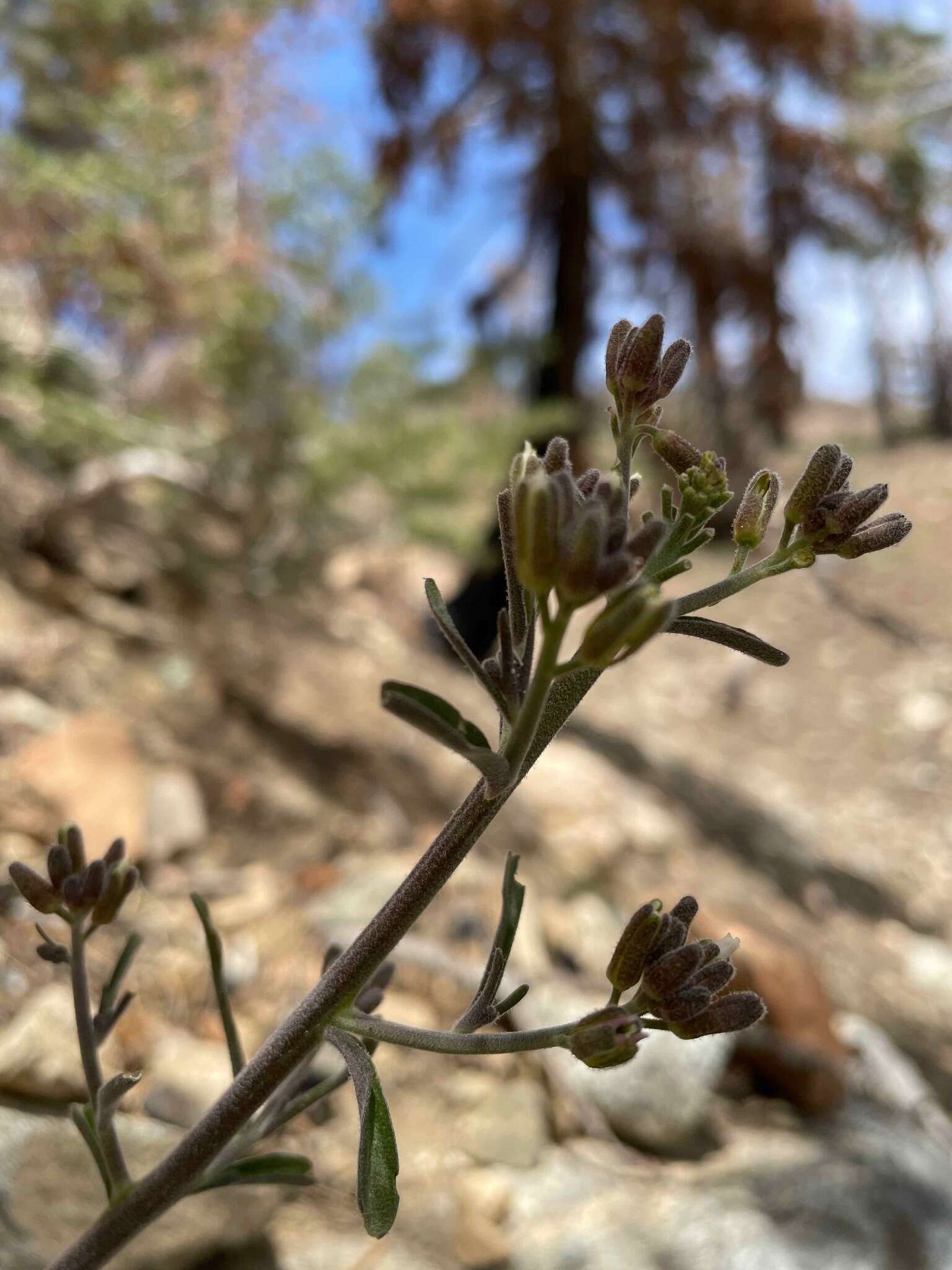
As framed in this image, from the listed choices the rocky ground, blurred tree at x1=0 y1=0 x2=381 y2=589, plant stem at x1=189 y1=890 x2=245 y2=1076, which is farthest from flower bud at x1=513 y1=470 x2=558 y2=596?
blurred tree at x1=0 y1=0 x2=381 y2=589

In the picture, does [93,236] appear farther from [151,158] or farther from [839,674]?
[839,674]

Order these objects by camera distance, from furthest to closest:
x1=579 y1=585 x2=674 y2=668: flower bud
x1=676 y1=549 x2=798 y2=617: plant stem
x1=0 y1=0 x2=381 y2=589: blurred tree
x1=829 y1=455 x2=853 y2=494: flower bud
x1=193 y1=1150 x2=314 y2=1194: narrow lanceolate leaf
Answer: x1=0 y1=0 x2=381 y2=589: blurred tree, x1=193 y1=1150 x2=314 y2=1194: narrow lanceolate leaf, x1=829 y1=455 x2=853 y2=494: flower bud, x1=676 y1=549 x2=798 y2=617: plant stem, x1=579 y1=585 x2=674 y2=668: flower bud

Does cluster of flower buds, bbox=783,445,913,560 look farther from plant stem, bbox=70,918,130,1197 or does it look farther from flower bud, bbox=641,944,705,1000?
plant stem, bbox=70,918,130,1197

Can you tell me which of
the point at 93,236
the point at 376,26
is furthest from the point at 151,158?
the point at 376,26

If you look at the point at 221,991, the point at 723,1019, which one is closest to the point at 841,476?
the point at 723,1019

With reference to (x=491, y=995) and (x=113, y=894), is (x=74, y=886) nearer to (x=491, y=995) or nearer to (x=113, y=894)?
(x=113, y=894)

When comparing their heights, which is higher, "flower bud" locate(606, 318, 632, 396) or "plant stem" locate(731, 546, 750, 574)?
"flower bud" locate(606, 318, 632, 396)

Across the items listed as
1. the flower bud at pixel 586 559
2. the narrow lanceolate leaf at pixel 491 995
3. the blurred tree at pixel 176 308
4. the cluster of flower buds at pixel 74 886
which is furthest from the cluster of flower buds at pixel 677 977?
the blurred tree at pixel 176 308
